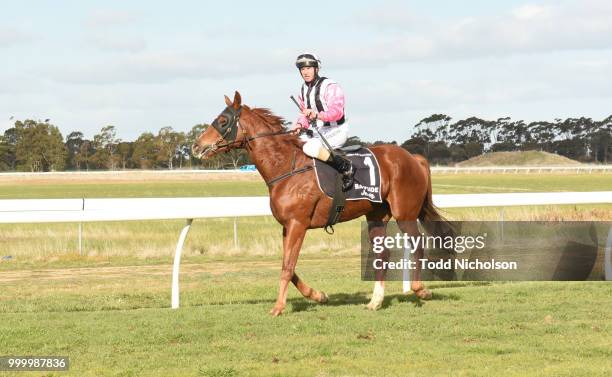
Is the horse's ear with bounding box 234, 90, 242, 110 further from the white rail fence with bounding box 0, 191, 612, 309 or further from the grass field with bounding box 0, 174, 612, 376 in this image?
the grass field with bounding box 0, 174, 612, 376

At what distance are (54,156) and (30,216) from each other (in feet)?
389

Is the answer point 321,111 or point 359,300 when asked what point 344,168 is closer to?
point 321,111

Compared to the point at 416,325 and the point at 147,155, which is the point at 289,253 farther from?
the point at 147,155

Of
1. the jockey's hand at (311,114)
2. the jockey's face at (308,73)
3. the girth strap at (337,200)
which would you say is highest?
the jockey's face at (308,73)

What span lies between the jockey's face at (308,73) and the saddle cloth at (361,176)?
2.52ft

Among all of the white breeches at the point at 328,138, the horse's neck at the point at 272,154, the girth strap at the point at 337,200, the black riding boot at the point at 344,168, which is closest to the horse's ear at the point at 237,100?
the horse's neck at the point at 272,154

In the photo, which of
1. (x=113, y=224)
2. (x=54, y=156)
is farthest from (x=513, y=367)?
(x=54, y=156)

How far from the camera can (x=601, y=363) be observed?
6.04 meters

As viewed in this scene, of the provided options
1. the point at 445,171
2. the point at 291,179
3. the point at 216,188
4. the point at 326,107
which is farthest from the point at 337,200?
the point at 445,171

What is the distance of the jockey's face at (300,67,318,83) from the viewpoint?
8422 millimetres

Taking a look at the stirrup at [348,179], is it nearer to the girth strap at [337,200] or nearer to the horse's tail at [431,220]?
the girth strap at [337,200]

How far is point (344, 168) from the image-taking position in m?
8.58

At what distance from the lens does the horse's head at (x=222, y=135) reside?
8.35 metres

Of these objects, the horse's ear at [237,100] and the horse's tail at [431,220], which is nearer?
the horse's ear at [237,100]
